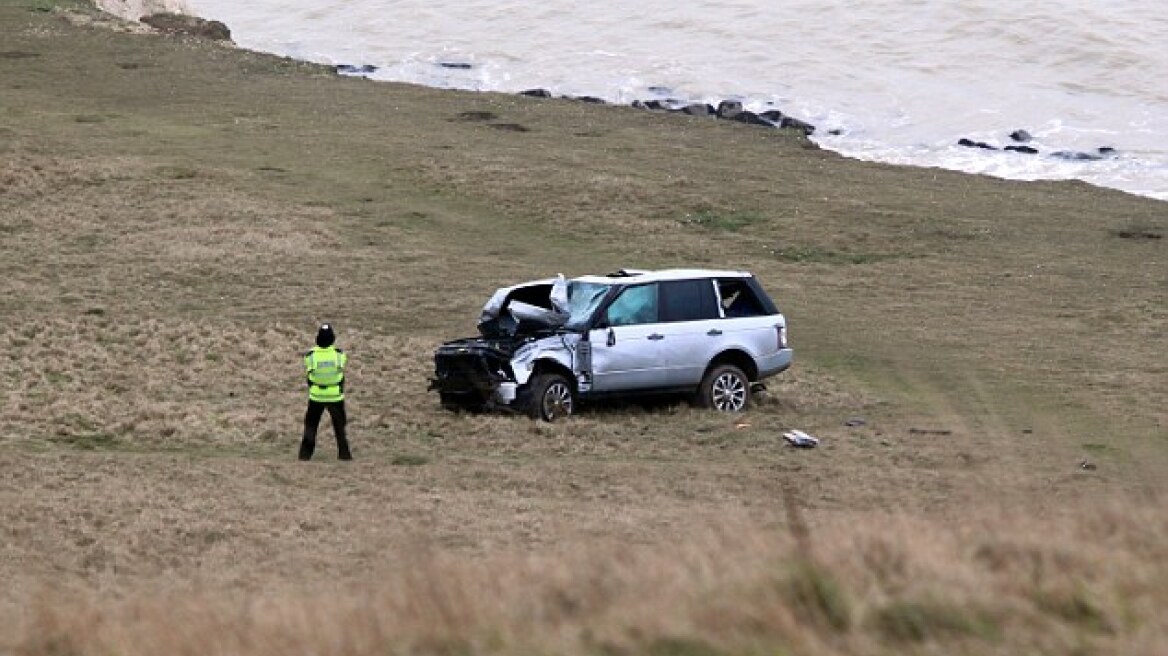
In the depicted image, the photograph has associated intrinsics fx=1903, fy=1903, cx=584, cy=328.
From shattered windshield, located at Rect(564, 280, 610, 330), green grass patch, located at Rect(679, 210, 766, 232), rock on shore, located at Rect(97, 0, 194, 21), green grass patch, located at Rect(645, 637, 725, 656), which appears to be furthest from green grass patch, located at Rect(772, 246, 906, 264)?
rock on shore, located at Rect(97, 0, 194, 21)

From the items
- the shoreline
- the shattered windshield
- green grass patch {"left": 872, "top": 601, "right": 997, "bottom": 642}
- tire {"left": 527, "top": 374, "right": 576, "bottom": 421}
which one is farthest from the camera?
the shoreline

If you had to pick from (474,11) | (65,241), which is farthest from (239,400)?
(474,11)

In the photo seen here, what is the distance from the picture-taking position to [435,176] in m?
39.1

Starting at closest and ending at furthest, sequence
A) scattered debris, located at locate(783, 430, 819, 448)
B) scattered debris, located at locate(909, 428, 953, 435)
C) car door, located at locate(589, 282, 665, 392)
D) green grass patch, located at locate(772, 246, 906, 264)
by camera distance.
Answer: scattered debris, located at locate(783, 430, 819, 448), scattered debris, located at locate(909, 428, 953, 435), car door, located at locate(589, 282, 665, 392), green grass patch, located at locate(772, 246, 906, 264)

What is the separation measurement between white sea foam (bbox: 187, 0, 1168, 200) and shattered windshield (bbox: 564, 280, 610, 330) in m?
29.9

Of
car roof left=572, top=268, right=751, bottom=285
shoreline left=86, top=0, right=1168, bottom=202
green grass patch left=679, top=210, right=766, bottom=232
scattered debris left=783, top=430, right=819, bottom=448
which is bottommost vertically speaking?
scattered debris left=783, top=430, right=819, bottom=448

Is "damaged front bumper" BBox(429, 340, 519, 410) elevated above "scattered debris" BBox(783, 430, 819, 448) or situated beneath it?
elevated above

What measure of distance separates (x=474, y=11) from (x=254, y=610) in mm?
70697

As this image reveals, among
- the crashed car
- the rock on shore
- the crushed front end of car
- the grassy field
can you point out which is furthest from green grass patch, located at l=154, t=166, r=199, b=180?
the rock on shore

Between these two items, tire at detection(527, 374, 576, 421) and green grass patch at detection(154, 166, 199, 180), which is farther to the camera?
green grass patch at detection(154, 166, 199, 180)

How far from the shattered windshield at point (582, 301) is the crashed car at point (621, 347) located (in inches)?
0.6

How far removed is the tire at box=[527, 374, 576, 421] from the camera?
20.2 meters

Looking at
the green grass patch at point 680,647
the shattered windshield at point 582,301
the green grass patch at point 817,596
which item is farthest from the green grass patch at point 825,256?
→ the green grass patch at point 680,647

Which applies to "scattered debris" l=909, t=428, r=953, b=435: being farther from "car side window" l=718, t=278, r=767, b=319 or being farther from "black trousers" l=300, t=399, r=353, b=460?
"black trousers" l=300, t=399, r=353, b=460
